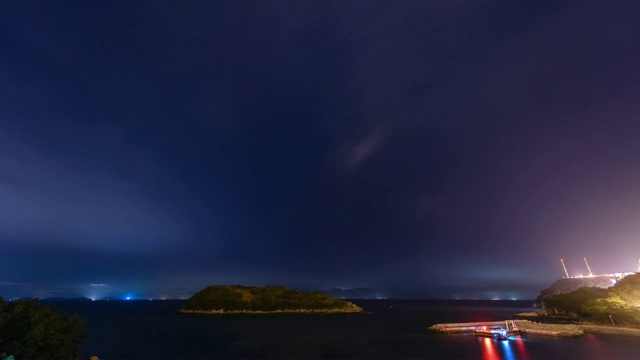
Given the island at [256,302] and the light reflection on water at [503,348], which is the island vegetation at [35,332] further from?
the island at [256,302]

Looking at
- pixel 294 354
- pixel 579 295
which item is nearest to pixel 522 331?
pixel 294 354

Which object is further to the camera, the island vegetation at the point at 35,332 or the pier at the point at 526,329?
the pier at the point at 526,329

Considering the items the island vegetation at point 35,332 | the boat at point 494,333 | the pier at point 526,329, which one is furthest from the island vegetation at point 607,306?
the island vegetation at point 35,332

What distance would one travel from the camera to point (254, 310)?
174 m

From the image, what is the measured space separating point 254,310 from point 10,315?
159 metres

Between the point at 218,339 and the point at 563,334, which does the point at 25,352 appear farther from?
the point at 563,334

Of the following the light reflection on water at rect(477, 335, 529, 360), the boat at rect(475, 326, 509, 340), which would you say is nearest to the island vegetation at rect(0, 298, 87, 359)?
the light reflection on water at rect(477, 335, 529, 360)

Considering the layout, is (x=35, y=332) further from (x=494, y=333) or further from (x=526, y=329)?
(x=526, y=329)

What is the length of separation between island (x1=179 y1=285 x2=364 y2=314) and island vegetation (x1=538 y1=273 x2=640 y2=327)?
300 ft

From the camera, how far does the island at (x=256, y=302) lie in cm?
17325

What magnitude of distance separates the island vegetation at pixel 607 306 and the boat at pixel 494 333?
89.0 feet

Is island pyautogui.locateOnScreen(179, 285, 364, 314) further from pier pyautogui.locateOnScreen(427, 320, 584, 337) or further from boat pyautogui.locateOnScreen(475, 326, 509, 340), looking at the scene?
boat pyautogui.locateOnScreen(475, 326, 509, 340)

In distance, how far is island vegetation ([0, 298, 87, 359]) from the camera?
23.7 meters

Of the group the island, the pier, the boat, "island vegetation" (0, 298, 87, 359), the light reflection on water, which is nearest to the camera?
"island vegetation" (0, 298, 87, 359)
